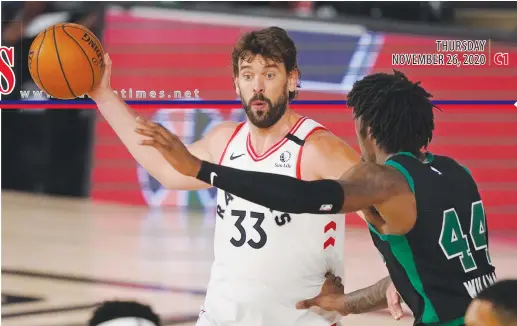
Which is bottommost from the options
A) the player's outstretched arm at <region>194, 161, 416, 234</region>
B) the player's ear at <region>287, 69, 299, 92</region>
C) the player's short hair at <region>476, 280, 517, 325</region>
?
the player's short hair at <region>476, 280, 517, 325</region>

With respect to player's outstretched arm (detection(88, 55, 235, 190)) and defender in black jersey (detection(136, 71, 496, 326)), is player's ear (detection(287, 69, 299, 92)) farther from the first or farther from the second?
defender in black jersey (detection(136, 71, 496, 326))

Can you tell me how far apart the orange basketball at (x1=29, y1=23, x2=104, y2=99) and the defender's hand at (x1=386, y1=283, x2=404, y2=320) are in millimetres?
1877

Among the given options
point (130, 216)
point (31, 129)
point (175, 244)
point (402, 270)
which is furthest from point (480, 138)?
point (402, 270)

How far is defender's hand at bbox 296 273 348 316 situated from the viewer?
406 centimetres

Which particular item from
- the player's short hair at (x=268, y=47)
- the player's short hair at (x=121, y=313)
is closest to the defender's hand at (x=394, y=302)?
the player's short hair at (x=121, y=313)

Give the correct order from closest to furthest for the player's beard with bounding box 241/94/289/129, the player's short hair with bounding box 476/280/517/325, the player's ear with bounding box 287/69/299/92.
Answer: the player's short hair with bounding box 476/280/517/325, the player's beard with bounding box 241/94/289/129, the player's ear with bounding box 287/69/299/92

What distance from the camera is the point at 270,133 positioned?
448 centimetres

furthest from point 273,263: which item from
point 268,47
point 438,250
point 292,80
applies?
point 438,250

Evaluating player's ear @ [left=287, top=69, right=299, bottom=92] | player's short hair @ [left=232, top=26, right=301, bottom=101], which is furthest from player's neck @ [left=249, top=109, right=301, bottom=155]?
player's short hair @ [left=232, top=26, right=301, bottom=101]

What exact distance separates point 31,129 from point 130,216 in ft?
7.09

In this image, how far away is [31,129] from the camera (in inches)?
502

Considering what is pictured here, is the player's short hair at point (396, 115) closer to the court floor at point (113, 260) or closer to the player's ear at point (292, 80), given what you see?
the player's ear at point (292, 80)

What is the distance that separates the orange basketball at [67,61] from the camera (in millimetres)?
4840

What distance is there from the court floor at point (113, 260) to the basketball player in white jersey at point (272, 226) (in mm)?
2238
